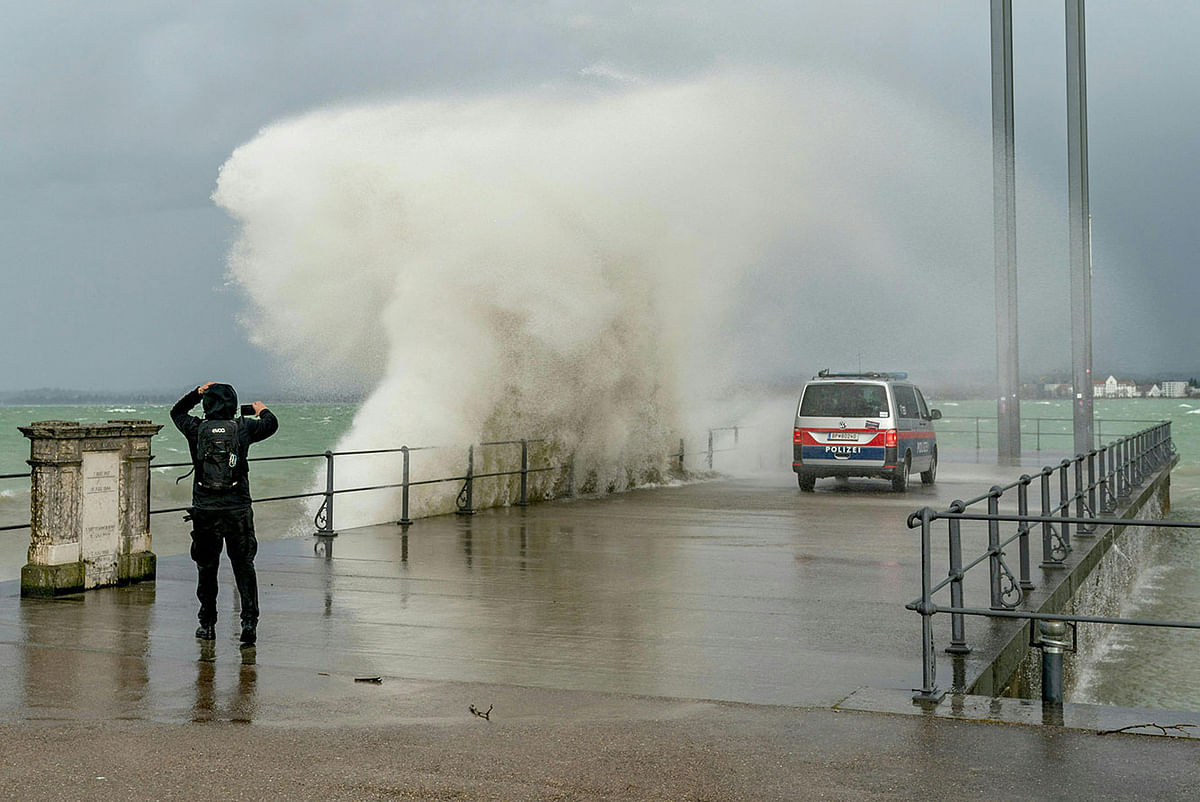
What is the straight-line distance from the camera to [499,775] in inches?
221

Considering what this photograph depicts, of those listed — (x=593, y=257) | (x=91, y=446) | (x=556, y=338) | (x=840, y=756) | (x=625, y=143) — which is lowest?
(x=840, y=756)

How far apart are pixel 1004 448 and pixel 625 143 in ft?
48.2

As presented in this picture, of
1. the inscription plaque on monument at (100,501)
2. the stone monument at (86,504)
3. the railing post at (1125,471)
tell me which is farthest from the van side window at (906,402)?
the inscription plaque on monument at (100,501)

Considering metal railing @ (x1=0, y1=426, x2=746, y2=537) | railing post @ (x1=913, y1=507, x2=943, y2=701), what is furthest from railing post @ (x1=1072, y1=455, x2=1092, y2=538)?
railing post @ (x1=913, y1=507, x2=943, y2=701)

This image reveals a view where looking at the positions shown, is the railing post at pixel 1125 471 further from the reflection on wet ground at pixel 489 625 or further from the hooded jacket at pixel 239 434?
the hooded jacket at pixel 239 434

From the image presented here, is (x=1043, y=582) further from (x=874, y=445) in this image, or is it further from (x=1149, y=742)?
(x=874, y=445)

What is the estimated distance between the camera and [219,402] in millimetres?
8812

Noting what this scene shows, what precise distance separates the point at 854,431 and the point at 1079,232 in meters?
10.4

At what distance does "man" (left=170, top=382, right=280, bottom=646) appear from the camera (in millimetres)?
8703

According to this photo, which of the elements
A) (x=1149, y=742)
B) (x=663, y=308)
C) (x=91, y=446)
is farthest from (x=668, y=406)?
(x=1149, y=742)

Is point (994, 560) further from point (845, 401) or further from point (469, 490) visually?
point (845, 401)

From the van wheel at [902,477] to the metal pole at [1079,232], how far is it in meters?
7.19

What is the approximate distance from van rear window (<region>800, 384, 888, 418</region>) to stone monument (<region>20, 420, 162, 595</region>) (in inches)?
581

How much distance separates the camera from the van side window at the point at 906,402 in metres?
23.8
